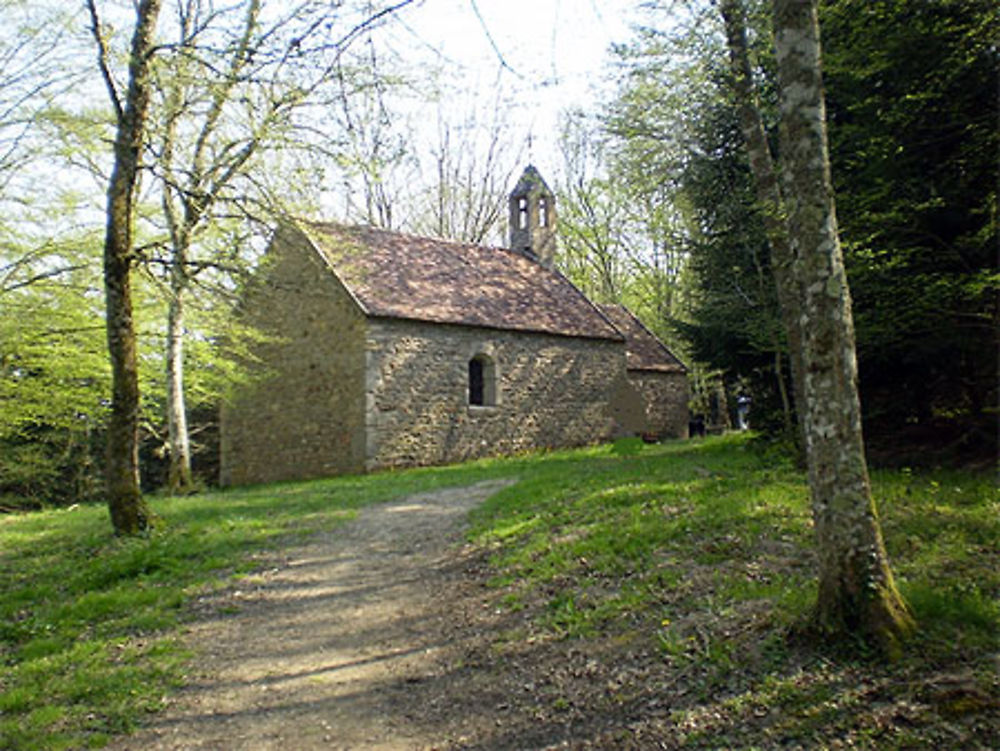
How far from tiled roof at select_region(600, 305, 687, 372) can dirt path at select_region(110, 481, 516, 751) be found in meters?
16.6

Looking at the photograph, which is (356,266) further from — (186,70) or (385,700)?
(385,700)

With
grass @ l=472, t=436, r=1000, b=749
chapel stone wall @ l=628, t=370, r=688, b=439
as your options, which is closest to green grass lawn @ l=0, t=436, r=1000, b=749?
grass @ l=472, t=436, r=1000, b=749

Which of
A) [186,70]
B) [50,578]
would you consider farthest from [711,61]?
[50,578]

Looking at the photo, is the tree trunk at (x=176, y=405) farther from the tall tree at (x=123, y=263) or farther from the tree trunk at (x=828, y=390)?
the tree trunk at (x=828, y=390)

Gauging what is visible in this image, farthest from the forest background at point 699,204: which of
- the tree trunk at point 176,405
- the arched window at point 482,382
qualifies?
the arched window at point 482,382

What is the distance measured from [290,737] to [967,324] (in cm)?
816

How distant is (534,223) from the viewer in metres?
24.7

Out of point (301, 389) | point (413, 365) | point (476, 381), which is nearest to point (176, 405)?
point (301, 389)

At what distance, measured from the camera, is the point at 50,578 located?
23.5 feet

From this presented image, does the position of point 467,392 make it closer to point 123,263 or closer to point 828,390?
point 123,263

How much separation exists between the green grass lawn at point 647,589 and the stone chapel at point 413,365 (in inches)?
279

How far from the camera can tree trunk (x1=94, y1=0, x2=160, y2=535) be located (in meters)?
8.24

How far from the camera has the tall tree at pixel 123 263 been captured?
8242 mm

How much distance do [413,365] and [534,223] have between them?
9461 mm
